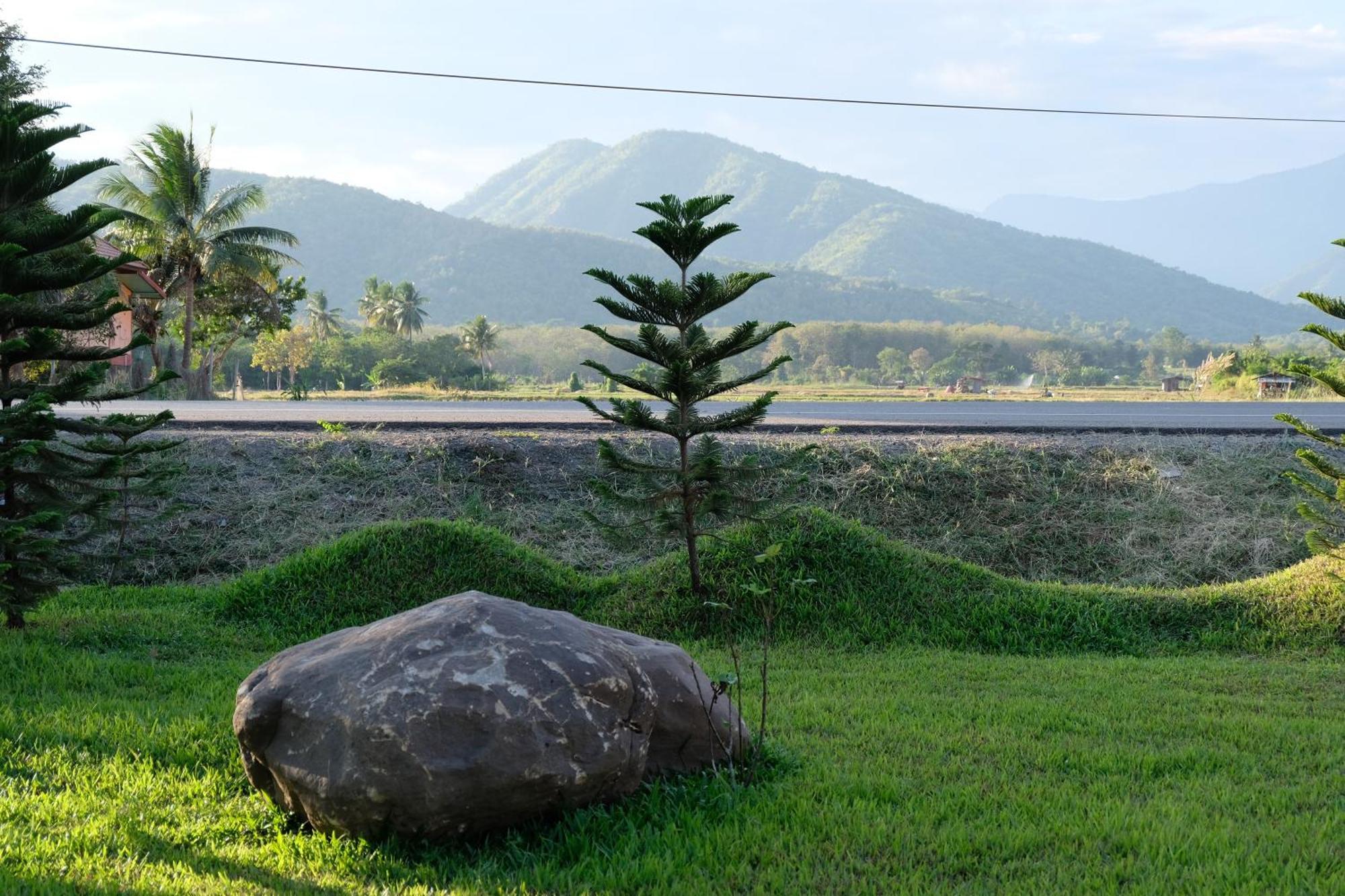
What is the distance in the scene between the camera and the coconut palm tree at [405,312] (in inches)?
3767

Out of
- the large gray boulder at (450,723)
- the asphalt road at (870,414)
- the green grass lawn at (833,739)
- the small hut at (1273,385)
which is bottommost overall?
the green grass lawn at (833,739)

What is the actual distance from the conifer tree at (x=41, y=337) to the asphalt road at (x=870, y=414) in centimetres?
622

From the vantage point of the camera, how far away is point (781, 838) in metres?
4.08

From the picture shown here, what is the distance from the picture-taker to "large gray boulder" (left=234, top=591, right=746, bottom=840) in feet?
12.5

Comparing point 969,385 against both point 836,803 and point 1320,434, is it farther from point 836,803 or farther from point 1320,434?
point 836,803

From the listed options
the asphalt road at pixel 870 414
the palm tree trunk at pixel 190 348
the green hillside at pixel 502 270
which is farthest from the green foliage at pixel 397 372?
the green hillside at pixel 502 270

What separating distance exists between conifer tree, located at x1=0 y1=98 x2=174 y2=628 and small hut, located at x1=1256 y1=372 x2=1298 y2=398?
2568 centimetres

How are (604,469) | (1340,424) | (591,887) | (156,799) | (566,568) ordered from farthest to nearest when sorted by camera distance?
(1340,424) < (604,469) < (566,568) < (156,799) < (591,887)

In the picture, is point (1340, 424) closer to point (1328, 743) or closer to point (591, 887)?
point (1328, 743)

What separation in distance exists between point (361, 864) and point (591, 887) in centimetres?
85

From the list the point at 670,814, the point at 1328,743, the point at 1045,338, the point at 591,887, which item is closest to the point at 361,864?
the point at 591,887

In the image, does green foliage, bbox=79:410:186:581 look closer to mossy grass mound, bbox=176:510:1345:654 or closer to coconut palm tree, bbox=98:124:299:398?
mossy grass mound, bbox=176:510:1345:654

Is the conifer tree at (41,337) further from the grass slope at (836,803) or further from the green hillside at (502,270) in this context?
the green hillside at (502,270)

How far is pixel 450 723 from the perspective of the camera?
152 inches
